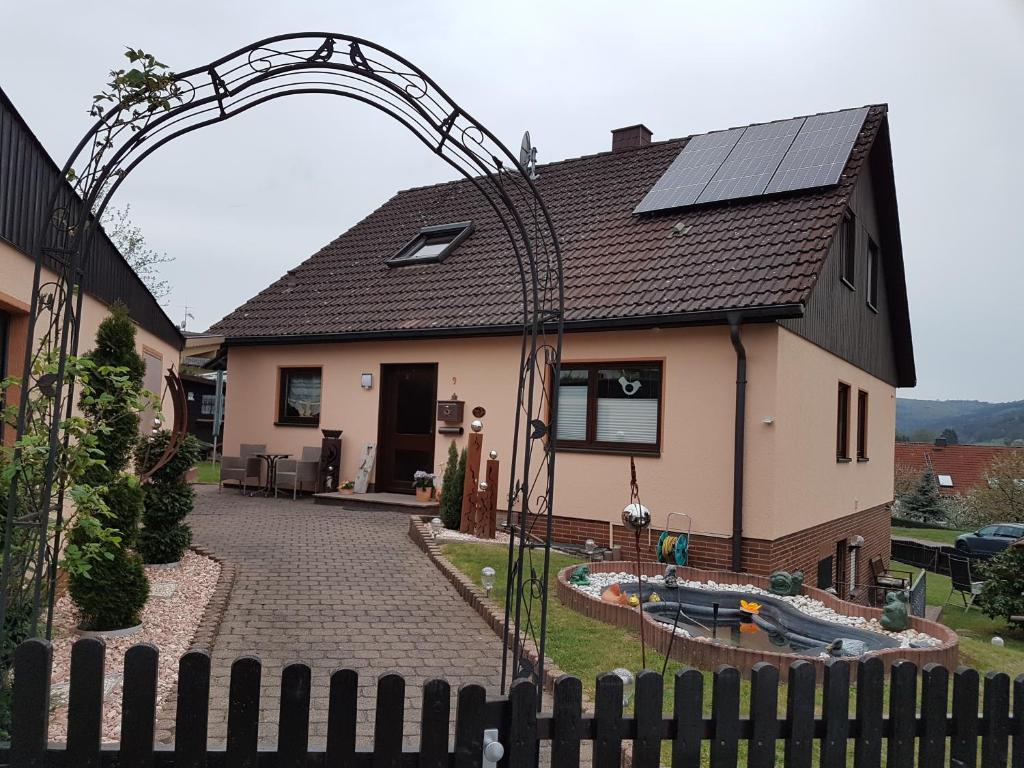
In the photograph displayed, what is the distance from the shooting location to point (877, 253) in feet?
50.2

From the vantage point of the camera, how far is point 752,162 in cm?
1301

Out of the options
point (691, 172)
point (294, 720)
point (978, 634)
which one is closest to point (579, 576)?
point (294, 720)

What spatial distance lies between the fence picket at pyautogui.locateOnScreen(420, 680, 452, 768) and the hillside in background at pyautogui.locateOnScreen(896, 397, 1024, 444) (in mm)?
62548

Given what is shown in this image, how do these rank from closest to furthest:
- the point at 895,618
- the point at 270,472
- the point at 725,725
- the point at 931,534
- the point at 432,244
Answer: the point at 725,725
the point at 895,618
the point at 270,472
the point at 432,244
the point at 931,534

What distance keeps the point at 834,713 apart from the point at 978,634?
1259 cm

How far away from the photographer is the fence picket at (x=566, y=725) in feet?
8.89

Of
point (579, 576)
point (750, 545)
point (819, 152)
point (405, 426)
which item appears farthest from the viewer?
point (405, 426)

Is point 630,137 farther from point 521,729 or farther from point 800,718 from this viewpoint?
point 521,729

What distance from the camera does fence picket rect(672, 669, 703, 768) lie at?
2754 mm

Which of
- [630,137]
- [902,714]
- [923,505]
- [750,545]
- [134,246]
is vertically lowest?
[923,505]

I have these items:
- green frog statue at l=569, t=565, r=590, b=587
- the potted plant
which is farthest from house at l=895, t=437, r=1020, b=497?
green frog statue at l=569, t=565, r=590, b=587

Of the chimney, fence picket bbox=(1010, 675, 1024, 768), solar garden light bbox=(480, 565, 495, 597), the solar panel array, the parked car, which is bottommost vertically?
the parked car

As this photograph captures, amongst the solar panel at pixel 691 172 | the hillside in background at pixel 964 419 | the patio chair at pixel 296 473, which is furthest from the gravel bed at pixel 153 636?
the hillside in background at pixel 964 419

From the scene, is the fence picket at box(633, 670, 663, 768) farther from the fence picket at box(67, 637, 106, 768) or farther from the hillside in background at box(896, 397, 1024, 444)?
the hillside in background at box(896, 397, 1024, 444)
